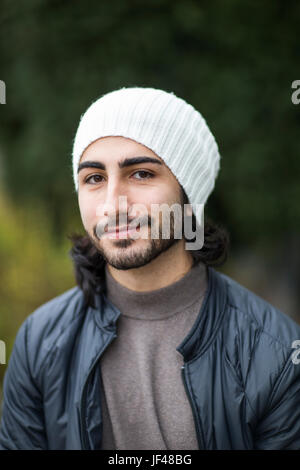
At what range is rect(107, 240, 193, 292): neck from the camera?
2.33 meters

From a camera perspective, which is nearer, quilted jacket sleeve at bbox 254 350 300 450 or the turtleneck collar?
quilted jacket sleeve at bbox 254 350 300 450

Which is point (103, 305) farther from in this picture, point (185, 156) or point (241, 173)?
point (241, 173)

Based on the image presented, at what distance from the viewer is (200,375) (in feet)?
7.21

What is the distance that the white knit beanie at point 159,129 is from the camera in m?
2.14

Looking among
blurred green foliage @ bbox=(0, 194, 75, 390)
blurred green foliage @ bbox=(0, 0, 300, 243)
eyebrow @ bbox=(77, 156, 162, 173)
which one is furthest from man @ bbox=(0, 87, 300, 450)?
blurred green foliage @ bbox=(0, 0, 300, 243)

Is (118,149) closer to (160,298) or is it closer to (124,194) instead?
(124,194)

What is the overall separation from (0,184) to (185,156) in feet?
16.6

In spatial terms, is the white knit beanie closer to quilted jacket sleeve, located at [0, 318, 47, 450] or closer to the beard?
the beard

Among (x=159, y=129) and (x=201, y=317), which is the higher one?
(x=159, y=129)

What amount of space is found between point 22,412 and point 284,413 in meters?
1.21

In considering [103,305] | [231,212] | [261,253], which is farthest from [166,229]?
[261,253]

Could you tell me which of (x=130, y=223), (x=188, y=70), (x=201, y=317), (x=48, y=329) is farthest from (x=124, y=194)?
(x=188, y=70)

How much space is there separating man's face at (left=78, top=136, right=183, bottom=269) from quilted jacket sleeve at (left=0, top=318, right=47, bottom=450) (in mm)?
718

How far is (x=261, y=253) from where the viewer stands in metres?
7.07
